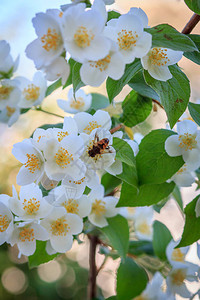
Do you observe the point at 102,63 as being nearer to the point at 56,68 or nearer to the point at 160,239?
the point at 56,68

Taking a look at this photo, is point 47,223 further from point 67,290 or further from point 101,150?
point 67,290

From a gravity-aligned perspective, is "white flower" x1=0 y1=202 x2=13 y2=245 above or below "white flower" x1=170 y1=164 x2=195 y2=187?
below

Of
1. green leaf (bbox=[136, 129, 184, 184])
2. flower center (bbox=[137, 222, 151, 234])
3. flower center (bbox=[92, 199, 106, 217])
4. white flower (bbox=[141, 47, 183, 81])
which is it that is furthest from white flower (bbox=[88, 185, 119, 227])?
flower center (bbox=[137, 222, 151, 234])

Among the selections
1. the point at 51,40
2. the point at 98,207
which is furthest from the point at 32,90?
the point at 51,40

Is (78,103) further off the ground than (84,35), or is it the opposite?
(84,35)

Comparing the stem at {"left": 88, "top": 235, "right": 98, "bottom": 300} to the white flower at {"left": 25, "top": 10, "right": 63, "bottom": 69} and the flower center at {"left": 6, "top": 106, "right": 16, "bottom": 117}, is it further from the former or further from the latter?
the white flower at {"left": 25, "top": 10, "right": 63, "bottom": 69}
